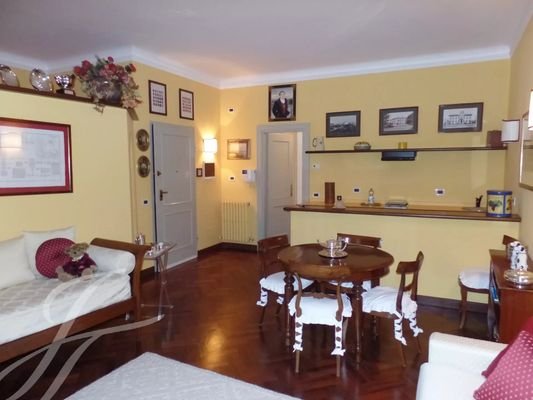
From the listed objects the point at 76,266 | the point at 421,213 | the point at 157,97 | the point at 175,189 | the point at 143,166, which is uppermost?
the point at 157,97

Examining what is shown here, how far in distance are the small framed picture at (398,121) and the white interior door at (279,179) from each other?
1.77 meters

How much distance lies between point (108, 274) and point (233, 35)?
2.84 metres

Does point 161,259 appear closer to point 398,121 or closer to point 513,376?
point 513,376

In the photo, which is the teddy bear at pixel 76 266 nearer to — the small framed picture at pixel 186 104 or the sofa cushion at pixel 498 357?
the sofa cushion at pixel 498 357

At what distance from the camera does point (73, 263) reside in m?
3.12

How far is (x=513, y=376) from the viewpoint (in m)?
1.56

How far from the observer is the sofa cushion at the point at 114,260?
3.26 m

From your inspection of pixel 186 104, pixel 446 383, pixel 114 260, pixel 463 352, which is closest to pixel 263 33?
pixel 186 104

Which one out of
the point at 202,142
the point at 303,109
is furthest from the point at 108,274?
the point at 303,109

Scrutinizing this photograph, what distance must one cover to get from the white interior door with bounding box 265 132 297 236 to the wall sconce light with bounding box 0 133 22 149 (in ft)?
12.5

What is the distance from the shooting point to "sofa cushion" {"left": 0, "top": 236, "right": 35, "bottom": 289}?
2.93 metres

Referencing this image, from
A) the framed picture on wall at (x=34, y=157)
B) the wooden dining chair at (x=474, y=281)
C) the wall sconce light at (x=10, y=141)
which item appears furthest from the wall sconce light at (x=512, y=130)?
the wall sconce light at (x=10, y=141)

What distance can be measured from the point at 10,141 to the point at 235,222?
12.6 ft

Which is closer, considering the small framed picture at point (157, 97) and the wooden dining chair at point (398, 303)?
the wooden dining chair at point (398, 303)
